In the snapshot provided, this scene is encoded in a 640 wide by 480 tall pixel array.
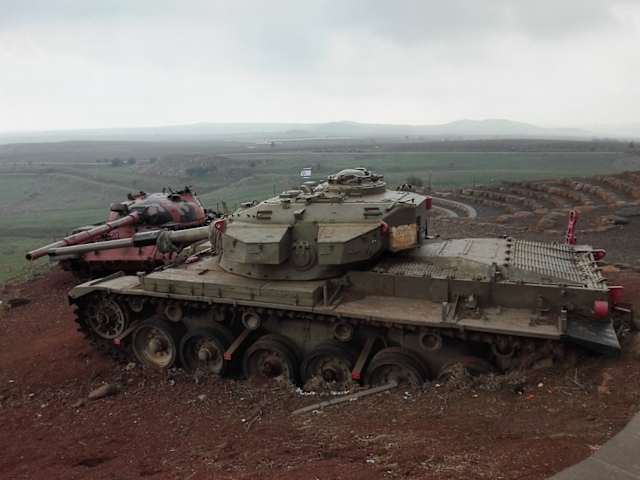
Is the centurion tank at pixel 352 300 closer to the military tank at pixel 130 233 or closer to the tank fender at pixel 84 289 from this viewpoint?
the tank fender at pixel 84 289

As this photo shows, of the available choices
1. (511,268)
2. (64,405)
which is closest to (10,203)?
(64,405)

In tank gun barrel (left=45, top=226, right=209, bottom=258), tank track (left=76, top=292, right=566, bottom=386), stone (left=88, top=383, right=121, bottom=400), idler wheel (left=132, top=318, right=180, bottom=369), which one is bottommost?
stone (left=88, top=383, right=121, bottom=400)

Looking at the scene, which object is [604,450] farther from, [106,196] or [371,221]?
[106,196]

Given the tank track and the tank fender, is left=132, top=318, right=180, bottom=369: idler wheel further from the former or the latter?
the tank fender

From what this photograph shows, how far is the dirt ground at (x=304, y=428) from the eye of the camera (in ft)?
21.1

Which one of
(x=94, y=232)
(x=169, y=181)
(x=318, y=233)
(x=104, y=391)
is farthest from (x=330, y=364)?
(x=169, y=181)

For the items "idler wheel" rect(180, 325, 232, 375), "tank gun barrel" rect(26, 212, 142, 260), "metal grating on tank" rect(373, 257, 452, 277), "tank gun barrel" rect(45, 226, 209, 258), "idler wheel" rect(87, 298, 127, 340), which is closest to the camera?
"metal grating on tank" rect(373, 257, 452, 277)

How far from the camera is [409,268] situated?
32.7ft

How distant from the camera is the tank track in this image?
28.1 feet

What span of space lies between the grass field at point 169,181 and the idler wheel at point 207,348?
15.2 metres

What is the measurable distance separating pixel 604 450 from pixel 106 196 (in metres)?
52.6

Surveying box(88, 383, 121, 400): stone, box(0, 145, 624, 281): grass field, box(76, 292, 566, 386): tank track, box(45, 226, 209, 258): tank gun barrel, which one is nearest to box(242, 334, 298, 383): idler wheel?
box(76, 292, 566, 386): tank track

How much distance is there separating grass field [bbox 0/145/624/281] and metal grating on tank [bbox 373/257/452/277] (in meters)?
18.4

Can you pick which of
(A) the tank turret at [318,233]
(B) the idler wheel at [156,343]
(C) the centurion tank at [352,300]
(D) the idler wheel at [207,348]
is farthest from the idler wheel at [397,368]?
(B) the idler wheel at [156,343]
